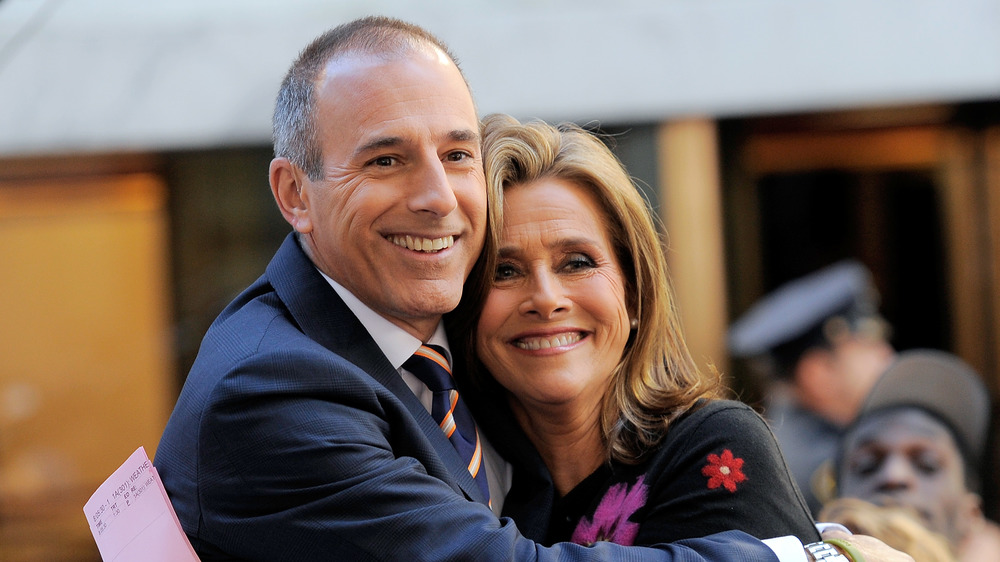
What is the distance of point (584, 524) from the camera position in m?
2.05

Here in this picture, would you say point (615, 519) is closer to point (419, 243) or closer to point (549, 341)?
point (549, 341)

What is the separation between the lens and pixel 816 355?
4812 millimetres

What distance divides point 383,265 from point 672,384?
2.34 feet

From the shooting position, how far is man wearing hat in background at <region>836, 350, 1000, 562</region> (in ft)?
11.5

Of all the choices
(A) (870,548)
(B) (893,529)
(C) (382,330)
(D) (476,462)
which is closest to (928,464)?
(B) (893,529)

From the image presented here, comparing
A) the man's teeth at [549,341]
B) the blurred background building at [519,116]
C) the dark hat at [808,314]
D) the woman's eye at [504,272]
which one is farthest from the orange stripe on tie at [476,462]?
the blurred background building at [519,116]

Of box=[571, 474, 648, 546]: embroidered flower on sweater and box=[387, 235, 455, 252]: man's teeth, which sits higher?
box=[387, 235, 455, 252]: man's teeth

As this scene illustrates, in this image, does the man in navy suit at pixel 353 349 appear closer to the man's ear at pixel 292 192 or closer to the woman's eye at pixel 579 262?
the man's ear at pixel 292 192

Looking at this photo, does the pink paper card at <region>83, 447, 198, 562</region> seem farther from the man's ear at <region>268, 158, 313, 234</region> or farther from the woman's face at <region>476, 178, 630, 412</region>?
the woman's face at <region>476, 178, 630, 412</region>

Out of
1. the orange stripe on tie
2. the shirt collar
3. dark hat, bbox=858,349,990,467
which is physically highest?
the shirt collar

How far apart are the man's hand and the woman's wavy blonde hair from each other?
38 centimetres

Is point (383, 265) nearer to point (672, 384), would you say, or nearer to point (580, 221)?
point (580, 221)

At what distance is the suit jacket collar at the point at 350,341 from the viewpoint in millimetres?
1843

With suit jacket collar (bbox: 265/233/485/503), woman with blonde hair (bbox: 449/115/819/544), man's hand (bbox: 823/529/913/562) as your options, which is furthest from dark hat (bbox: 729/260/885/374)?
suit jacket collar (bbox: 265/233/485/503)
